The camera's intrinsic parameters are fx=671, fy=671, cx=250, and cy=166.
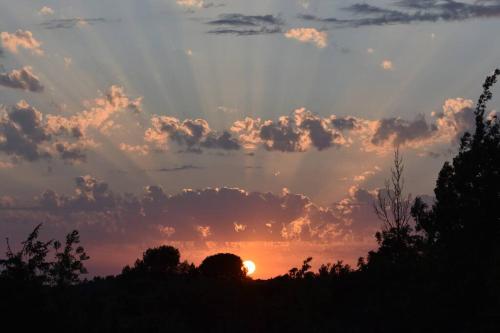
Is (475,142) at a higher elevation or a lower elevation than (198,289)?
higher

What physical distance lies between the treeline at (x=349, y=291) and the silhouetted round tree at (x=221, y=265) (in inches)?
955

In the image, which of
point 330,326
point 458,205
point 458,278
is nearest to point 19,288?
point 330,326

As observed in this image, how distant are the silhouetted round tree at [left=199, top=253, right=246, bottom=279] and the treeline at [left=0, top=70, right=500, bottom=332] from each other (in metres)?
24.3

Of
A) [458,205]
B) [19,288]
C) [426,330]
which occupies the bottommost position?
[426,330]

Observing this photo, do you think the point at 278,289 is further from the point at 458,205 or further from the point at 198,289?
the point at 458,205

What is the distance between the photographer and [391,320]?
36844 mm

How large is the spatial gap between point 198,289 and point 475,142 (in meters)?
21.6

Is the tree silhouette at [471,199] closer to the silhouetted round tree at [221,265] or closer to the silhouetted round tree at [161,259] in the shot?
the silhouetted round tree at [221,265]

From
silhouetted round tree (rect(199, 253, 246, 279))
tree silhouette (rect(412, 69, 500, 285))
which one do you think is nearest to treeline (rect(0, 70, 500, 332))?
tree silhouette (rect(412, 69, 500, 285))

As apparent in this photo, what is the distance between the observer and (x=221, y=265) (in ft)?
266

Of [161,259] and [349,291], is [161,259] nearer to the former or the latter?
[161,259]

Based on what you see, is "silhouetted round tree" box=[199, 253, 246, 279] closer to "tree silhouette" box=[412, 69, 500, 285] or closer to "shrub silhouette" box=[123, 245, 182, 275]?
"shrub silhouette" box=[123, 245, 182, 275]

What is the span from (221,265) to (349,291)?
125 feet

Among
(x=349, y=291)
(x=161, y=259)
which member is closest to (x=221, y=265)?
(x=161, y=259)
